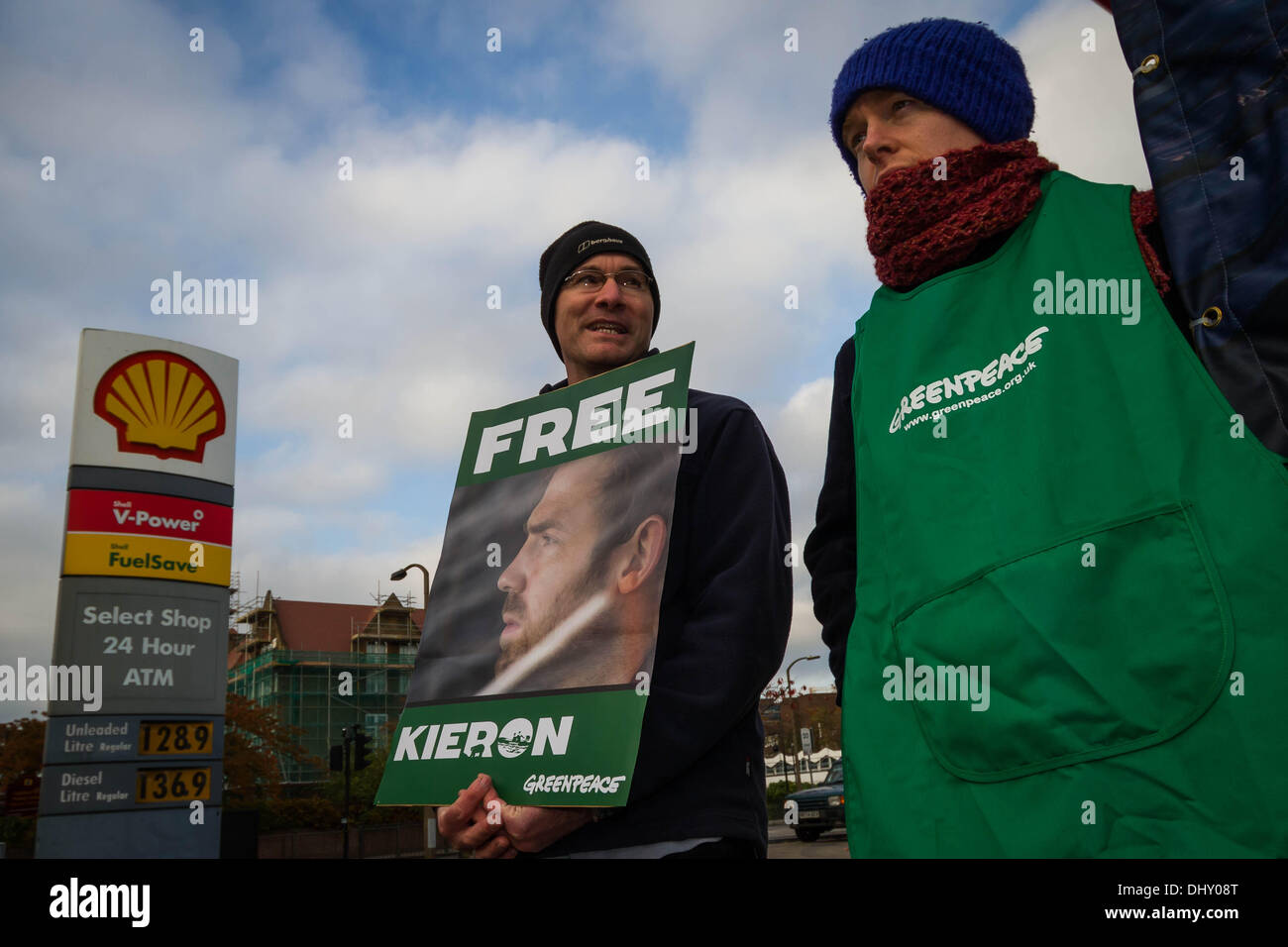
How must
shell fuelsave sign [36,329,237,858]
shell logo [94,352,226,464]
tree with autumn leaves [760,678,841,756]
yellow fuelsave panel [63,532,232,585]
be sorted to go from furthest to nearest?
tree with autumn leaves [760,678,841,756]
shell logo [94,352,226,464]
yellow fuelsave panel [63,532,232,585]
shell fuelsave sign [36,329,237,858]

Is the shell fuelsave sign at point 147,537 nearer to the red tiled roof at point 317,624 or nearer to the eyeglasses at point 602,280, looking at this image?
the eyeglasses at point 602,280

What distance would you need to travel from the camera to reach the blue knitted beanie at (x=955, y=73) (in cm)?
183

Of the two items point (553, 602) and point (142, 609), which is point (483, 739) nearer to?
point (553, 602)

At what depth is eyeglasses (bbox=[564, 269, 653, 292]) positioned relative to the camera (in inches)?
105

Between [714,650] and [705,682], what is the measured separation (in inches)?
2.9

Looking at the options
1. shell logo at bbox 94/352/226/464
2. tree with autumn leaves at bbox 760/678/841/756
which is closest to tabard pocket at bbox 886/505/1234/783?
shell logo at bbox 94/352/226/464

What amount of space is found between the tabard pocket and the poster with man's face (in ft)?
2.14

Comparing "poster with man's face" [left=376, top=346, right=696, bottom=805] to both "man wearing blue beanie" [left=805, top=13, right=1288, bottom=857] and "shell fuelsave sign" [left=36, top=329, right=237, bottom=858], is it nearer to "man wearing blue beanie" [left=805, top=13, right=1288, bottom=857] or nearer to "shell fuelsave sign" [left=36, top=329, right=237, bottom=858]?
"man wearing blue beanie" [left=805, top=13, right=1288, bottom=857]

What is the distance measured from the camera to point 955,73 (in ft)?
6.06

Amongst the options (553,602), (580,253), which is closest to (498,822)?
(553,602)

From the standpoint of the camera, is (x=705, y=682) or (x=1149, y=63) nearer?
(x=1149, y=63)

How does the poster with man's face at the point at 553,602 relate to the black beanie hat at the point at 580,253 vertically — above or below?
below

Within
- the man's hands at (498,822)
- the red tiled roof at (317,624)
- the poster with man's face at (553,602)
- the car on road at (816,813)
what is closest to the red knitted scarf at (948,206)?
the poster with man's face at (553,602)
